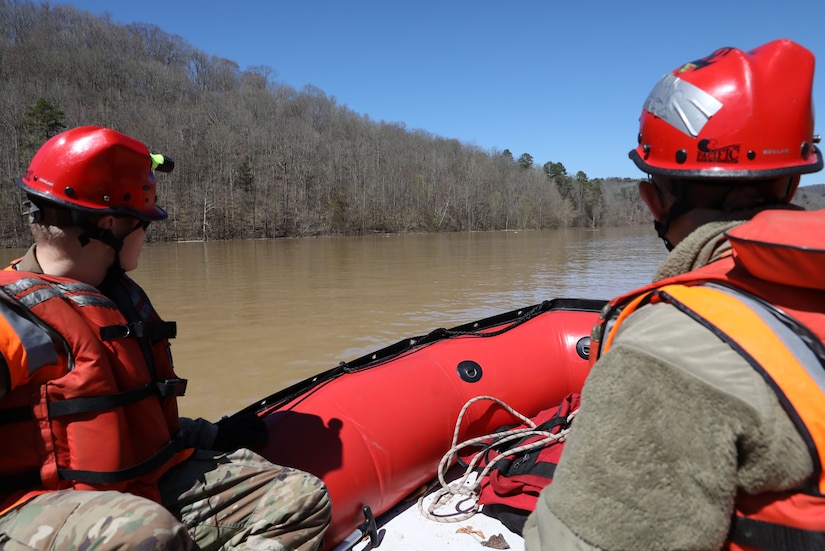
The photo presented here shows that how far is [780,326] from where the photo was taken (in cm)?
73

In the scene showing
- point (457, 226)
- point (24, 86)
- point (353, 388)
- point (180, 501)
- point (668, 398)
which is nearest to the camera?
point (668, 398)

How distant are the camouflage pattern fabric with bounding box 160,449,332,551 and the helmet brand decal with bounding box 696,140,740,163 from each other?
160 centimetres

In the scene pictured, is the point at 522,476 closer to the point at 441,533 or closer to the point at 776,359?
the point at 441,533

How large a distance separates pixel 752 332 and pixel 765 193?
49cm

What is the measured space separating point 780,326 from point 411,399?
2271 millimetres

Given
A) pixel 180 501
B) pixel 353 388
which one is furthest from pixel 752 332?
pixel 353 388

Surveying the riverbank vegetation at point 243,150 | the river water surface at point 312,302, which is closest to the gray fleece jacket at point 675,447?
the river water surface at point 312,302

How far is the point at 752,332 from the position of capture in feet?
2.36

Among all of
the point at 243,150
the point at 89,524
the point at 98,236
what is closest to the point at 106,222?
the point at 98,236

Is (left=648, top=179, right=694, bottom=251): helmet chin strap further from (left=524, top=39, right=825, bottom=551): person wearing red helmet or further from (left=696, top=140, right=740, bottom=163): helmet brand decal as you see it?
(left=524, top=39, right=825, bottom=551): person wearing red helmet

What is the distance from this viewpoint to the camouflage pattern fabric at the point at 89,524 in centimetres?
136

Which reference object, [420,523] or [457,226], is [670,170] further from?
[457,226]

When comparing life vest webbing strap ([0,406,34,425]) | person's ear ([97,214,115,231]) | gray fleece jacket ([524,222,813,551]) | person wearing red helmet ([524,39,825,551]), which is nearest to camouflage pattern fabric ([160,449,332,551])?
life vest webbing strap ([0,406,34,425])

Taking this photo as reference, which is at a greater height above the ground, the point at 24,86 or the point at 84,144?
the point at 24,86
